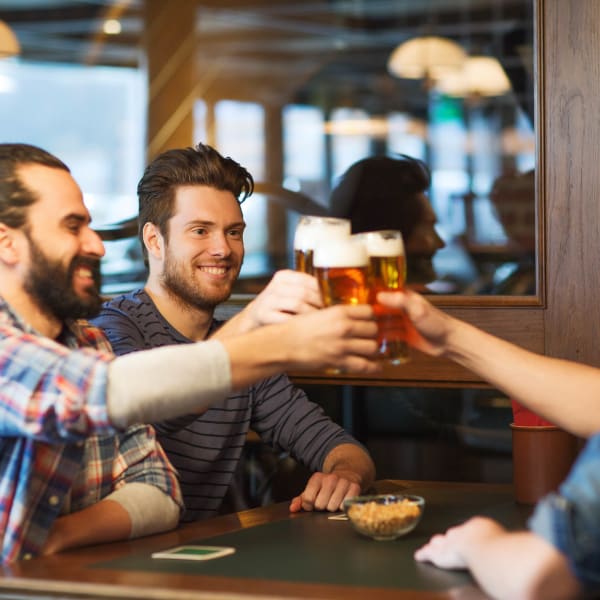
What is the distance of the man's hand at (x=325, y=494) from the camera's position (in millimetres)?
2170

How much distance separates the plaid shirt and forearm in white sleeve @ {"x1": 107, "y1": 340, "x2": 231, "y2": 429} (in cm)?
2

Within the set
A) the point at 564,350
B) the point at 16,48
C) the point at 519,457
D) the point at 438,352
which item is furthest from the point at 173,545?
the point at 16,48

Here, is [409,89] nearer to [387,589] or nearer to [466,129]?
[466,129]

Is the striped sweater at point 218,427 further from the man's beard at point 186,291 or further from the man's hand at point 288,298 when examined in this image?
the man's hand at point 288,298

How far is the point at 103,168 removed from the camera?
19.6ft

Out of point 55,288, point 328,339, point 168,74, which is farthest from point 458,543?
point 168,74

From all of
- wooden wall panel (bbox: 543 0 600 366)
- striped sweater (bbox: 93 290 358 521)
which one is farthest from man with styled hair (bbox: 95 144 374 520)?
wooden wall panel (bbox: 543 0 600 366)

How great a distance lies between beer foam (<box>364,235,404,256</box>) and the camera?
5.83 ft

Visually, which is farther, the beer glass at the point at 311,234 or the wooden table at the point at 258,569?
the beer glass at the point at 311,234

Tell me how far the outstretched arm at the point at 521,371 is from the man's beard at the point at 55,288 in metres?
0.57

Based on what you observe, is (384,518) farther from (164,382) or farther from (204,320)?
(204,320)

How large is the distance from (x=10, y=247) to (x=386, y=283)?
0.65 metres

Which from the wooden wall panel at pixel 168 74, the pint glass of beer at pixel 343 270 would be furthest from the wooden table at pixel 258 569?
the wooden wall panel at pixel 168 74

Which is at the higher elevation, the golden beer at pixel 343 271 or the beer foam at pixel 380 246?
the beer foam at pixel 380 246
